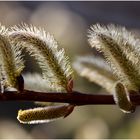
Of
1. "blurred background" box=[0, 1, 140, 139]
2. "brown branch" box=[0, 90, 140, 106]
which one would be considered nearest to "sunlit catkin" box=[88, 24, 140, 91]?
"brown branch" box=[0, 90, 140, 106]

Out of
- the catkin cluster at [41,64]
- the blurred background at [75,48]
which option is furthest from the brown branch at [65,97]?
the blurred background at [75,48]

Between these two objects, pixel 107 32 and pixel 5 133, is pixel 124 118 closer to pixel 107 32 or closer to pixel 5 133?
pixel 5 133

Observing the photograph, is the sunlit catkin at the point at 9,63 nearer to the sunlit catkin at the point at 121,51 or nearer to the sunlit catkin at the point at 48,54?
the sunlit catkin at the point at 48,54

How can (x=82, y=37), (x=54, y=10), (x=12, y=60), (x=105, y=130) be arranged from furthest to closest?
1. (x=54, y=10)
2. (x=82, y=37)
3. (x=105, y=130)
4. (x=12, y=60)

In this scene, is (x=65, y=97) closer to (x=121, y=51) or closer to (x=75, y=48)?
(x=121, y=51)

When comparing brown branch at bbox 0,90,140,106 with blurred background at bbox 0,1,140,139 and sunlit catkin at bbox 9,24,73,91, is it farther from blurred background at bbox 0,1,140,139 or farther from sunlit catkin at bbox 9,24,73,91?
blurred background at bbox 0,1,140,139

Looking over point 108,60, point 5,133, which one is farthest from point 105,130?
point 108,60

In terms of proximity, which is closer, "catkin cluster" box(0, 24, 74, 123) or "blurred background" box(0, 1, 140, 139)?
"catkin cluster" box(0, 24, 74, 123)
